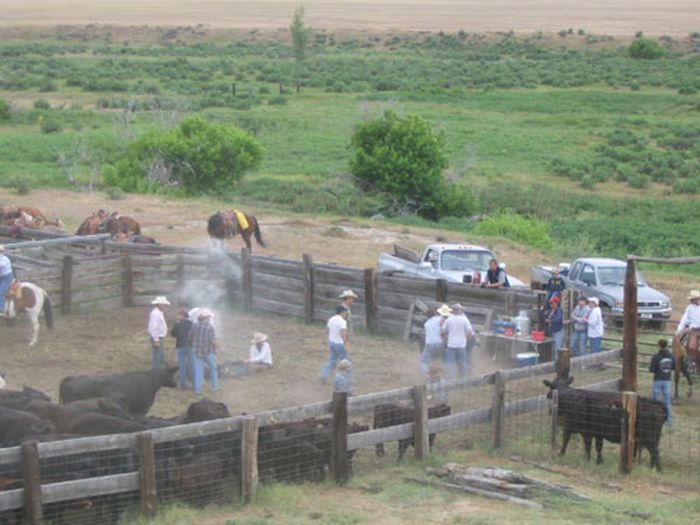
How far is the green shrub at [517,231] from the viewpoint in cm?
3562

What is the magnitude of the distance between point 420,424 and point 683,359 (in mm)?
5836

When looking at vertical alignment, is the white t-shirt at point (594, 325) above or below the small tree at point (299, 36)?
below

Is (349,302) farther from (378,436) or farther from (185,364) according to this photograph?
(378,436)

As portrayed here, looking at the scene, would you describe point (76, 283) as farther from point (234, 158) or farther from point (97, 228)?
point (234, 158)

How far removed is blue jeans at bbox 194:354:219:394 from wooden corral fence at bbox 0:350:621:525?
4122mm

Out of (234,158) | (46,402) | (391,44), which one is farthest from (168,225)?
(391,44)

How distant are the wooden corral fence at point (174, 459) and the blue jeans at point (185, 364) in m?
4.36

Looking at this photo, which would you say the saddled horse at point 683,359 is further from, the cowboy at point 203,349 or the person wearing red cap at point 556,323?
the cowboy at point 203,349

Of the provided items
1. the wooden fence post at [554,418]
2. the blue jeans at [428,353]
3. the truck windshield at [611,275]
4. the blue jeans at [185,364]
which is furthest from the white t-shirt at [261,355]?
the truck windshield at [611,275]

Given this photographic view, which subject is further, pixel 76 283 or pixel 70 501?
pixel 76 283

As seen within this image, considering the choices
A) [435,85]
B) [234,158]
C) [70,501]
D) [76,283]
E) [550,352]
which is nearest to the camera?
[70,501]

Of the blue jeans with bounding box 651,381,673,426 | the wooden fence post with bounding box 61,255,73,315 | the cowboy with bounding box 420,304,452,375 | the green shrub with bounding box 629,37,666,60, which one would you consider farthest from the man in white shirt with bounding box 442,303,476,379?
the green shrub with bounding box 629,37,666,60

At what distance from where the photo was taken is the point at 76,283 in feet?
79.5

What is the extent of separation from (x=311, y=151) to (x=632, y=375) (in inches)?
1611
